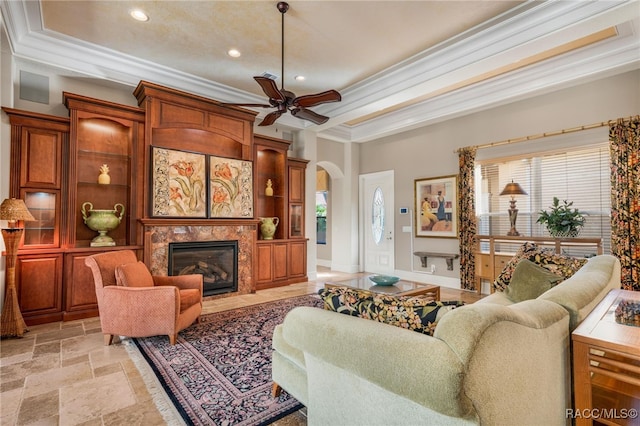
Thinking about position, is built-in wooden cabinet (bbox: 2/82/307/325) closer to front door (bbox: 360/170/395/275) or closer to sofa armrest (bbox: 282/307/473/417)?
front door (bbox: 360/170/395/275)

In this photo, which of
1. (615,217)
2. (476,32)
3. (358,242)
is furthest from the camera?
(358,242)

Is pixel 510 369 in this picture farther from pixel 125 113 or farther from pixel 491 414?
pixel 125 113

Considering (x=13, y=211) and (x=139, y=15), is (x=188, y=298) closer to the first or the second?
(x=13, y=211)

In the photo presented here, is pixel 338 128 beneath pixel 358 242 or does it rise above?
above

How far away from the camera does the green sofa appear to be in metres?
1.03

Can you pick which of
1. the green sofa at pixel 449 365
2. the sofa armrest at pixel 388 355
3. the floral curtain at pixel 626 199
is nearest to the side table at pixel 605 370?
the green sofa at pixel 449 365

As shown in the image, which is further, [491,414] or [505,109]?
[505,109]

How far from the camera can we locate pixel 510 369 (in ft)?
3.74

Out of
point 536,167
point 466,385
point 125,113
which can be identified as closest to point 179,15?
point 125,113

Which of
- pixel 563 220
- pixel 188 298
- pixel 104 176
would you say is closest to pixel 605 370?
pixel 188 298

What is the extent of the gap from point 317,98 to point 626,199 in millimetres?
4065

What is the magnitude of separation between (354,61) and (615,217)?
13.1 ft

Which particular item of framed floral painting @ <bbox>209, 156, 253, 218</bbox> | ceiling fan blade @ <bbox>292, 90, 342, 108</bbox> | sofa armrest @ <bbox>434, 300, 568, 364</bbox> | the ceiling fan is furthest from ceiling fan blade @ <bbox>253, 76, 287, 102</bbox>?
sofa armrest @ <bbox>434, 300, 568, 364</bbox>

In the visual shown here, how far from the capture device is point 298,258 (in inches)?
245
